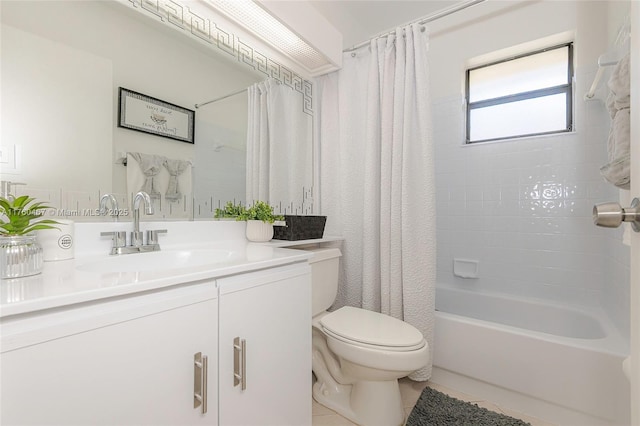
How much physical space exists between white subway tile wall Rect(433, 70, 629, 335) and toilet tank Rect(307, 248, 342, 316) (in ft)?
3.78

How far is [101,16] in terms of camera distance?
1.08 meters

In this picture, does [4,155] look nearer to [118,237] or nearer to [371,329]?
[118,237]

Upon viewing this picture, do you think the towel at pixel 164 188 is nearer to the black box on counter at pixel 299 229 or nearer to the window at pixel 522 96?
the black box on counter at pixel 299 229

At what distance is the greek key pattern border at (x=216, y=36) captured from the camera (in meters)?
1.23

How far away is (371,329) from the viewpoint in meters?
1.31

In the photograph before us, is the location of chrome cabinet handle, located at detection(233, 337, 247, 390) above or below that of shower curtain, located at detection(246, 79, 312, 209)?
below

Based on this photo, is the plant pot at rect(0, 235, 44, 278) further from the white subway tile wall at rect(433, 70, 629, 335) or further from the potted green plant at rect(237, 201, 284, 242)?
the white subway tile wall at rect(433, 70, 629, 335)

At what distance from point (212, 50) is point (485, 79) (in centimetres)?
202

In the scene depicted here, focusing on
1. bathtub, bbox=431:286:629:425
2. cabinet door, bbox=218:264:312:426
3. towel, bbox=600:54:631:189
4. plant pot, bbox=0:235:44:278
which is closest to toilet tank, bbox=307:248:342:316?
cabinet door, bbox=218:264:312:426

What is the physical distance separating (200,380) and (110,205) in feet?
2.37

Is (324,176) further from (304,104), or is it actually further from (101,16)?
(101,16)

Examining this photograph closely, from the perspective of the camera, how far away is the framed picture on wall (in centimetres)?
114

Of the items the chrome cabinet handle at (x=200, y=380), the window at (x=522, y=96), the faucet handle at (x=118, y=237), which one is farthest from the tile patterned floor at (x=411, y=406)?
the window at (x=522, y=96)

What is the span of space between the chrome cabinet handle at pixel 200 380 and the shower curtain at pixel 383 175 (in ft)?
3.69
